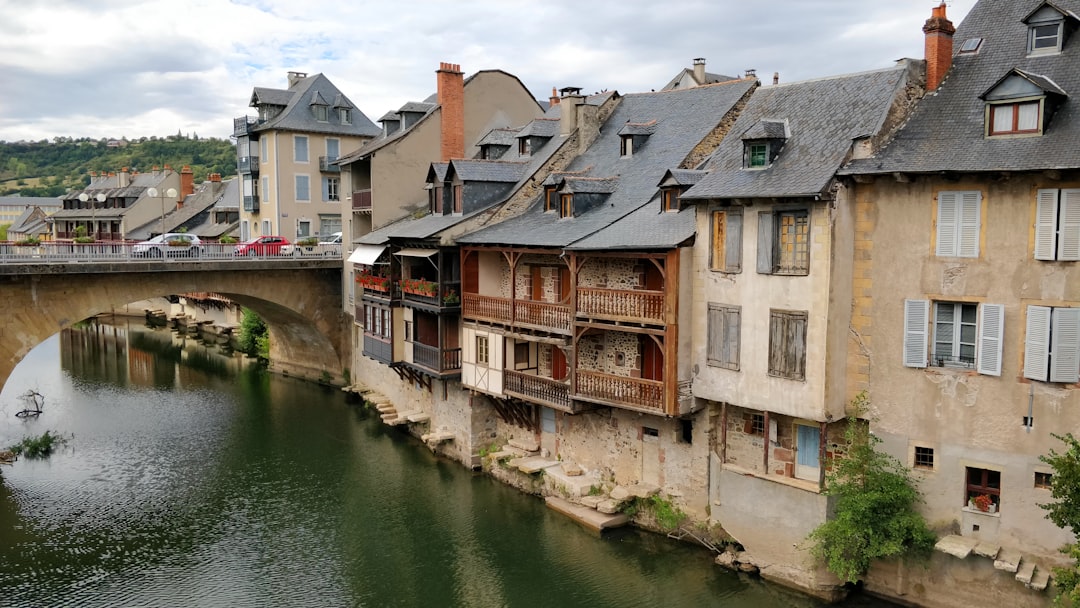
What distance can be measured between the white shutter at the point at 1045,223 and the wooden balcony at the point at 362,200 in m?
26.4

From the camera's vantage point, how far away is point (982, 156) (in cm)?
1625

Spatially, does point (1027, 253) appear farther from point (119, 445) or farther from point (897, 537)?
point (119, 445)

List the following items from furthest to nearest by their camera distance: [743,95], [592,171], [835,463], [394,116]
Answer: [394,116], [592,171], [743,95], [835,463]

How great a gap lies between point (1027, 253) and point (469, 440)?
17.9 m

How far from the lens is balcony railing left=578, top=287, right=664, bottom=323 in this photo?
2072cm

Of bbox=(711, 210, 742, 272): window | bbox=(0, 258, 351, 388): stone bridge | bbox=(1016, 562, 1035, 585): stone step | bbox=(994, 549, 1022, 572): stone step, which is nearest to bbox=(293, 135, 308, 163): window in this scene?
bbox=(0, 258, 351, 388): stone bridge

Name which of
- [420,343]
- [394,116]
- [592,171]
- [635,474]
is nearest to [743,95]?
[592,171]

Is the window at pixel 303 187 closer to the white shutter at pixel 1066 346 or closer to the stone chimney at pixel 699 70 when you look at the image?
the stone chimney at pixel 699 70

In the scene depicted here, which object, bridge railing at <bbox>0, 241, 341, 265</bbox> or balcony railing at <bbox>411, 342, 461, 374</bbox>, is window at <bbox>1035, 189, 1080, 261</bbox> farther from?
bridge railing at <bbox>0, 241, 341, 265</bbox>

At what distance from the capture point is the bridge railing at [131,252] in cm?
2988

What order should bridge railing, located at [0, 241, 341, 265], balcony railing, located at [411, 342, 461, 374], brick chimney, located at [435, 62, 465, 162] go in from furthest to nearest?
brick chimney, located at [435, 62, 465, 162] → bridge railing, located at [0, 241, 341, 265] → balcony railing, located at [411, 342, 461, 374]

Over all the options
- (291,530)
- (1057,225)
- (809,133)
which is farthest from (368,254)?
(1057,225)

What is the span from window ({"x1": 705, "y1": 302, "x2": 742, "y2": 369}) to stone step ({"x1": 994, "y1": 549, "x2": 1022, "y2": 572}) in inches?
259

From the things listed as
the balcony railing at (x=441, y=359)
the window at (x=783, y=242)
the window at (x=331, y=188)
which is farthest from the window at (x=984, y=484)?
the window at (x=331, y=188)
